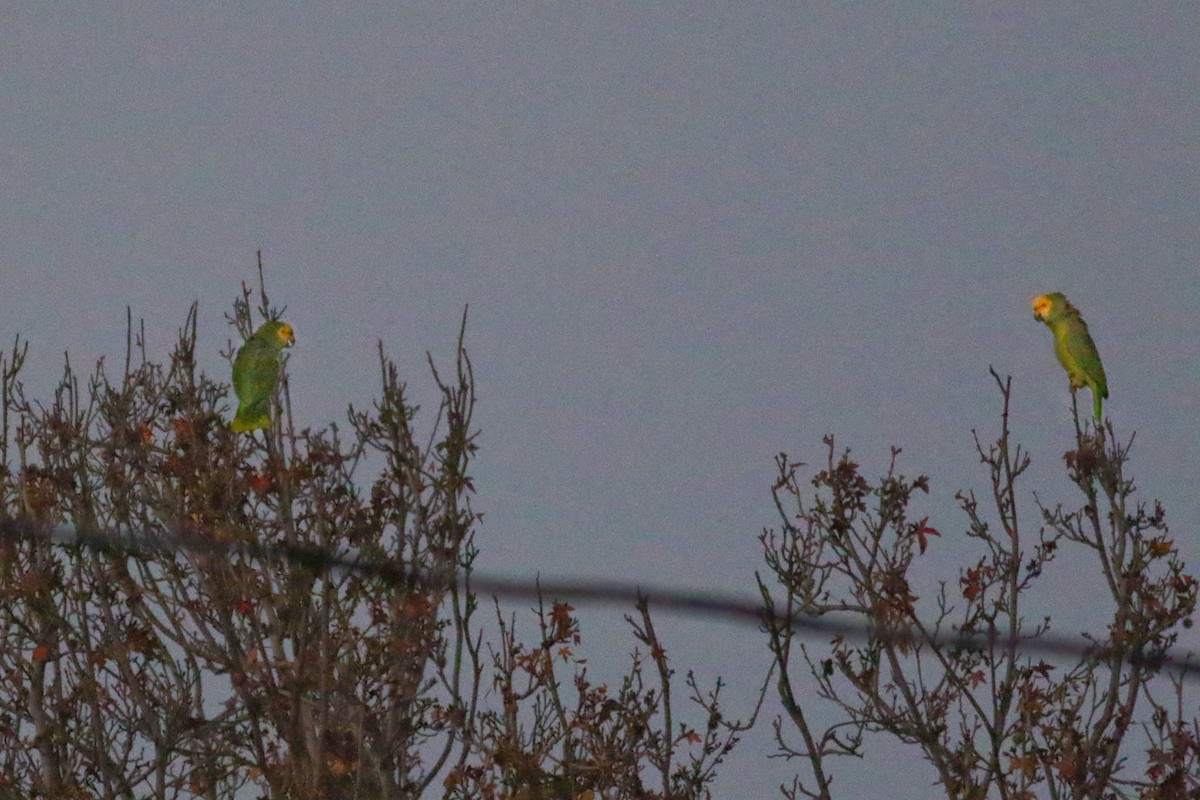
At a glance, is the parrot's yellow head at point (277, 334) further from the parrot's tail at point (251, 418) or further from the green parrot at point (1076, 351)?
the green parrot at point (1076, 351)

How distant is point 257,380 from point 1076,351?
596cm

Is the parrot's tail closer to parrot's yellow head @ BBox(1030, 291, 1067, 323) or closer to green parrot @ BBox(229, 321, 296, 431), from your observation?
green parrot @ BBox(229, 321, 296, 431)

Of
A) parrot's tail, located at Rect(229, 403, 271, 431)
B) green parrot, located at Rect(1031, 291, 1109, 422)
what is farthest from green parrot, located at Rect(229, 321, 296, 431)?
green parrot, located at Rect(1031, 291, 1109, 422)

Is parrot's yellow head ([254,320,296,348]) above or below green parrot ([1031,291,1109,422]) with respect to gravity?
below

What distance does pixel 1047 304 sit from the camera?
41.8 ft

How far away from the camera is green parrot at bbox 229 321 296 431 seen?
9.57 m

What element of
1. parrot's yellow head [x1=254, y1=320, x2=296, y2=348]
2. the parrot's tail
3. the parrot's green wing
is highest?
the parrot's green wing

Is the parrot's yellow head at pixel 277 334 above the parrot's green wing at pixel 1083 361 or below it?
below

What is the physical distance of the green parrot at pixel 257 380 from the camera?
957 cm

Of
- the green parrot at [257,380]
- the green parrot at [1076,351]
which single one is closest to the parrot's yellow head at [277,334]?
the green parrot at [257,380]

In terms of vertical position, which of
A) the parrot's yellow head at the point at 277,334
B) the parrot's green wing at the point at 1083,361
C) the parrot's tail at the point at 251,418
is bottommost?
the parrot's tail at the point at 251,418

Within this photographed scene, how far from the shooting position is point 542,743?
335 inches

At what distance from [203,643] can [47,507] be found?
4.64 ft

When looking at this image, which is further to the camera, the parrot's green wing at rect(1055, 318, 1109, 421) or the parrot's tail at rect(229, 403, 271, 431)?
the parrot's green wing at rect(1055, 318, 1109, 421)
